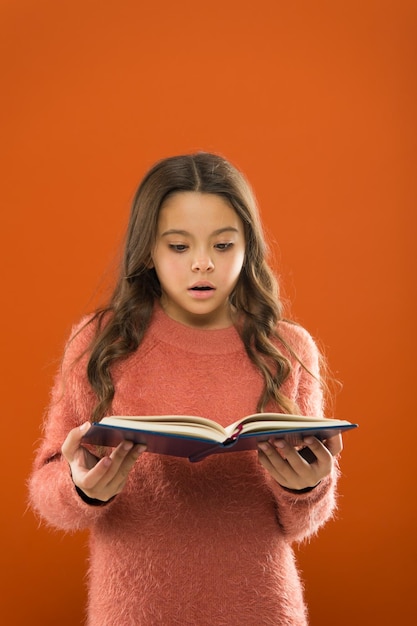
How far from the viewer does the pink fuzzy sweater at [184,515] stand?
68.2 inches

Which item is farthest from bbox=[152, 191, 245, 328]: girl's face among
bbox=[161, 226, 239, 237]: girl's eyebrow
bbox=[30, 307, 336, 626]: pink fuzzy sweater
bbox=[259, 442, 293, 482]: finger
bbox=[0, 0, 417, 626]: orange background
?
bbox=[0, 0, 417, 626]: orange background

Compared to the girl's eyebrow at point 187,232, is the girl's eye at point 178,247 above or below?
below


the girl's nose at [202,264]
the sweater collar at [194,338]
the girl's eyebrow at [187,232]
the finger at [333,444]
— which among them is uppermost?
the girl's eyebrow at [187,232]

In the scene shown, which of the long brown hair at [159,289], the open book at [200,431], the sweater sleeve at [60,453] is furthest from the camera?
the long brown hair at [159,289]

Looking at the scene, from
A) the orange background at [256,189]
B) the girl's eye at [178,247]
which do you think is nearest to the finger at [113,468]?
the girl's eye at [178,247]

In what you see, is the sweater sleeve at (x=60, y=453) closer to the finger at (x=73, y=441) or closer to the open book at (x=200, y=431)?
the finger at (x=73, y=441)

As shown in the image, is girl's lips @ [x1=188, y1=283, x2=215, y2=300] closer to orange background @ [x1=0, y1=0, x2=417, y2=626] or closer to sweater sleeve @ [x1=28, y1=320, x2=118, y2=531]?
sweater sleeve @ [x1=28, y1=320, x2=118, y2=531]

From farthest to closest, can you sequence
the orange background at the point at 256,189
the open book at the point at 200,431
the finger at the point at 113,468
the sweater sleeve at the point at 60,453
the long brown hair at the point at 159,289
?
the orange background at the point at 256,189, the long brown hair at the point at 159,289, the sweater sleeve at the point at 60,453, the finger at the point at 113,468, the open book at the point at 200,431

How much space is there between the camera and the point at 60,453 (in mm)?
1824

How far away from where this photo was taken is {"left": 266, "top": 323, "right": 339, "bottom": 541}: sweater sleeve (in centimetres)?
175

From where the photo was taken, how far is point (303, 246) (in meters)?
3.05

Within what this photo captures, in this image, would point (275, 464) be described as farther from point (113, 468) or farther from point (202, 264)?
point (202, 264)

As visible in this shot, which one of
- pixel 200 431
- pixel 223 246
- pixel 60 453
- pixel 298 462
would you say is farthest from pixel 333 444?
pixel 60 453

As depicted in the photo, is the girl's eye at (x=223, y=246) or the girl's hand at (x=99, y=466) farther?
the girl's eye at (x=223, y=246)
